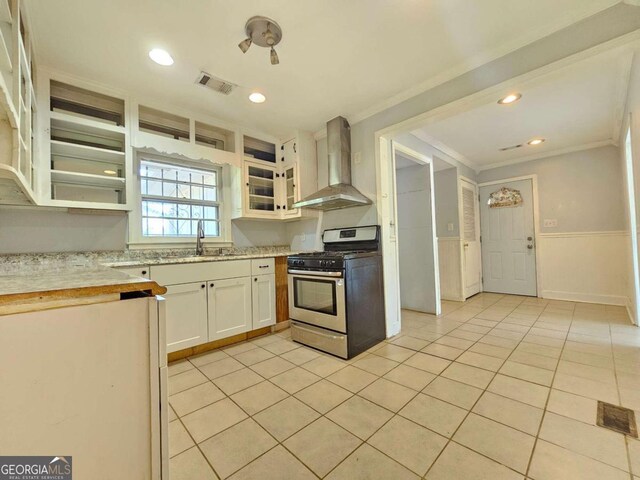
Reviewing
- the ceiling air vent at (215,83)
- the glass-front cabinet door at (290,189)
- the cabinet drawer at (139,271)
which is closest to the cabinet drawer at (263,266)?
the glass-front cabinet door at (290,189)

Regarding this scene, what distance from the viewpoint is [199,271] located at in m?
2.45

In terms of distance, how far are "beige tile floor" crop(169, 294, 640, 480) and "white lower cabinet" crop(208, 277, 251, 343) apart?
190 millimetres

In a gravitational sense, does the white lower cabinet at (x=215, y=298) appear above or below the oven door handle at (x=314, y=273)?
below

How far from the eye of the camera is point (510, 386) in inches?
71.2

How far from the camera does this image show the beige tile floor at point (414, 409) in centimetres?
121

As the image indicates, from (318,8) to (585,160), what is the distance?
4772 mm

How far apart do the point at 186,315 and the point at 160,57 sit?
6.86 feet

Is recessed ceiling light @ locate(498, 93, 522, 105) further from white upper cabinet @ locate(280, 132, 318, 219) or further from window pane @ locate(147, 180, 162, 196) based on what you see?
window pane @ locate(147, 180, 162, 196)

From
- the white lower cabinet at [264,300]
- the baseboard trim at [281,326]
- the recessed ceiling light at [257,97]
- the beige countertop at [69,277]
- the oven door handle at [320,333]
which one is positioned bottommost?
the baseboard trim at [281,326]

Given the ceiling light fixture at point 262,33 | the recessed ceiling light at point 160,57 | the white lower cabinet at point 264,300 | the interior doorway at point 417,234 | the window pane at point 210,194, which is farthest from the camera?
the interior doorway at point 417,234

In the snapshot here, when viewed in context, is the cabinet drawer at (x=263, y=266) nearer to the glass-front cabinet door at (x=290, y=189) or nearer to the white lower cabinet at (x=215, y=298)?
the white lower cabinet at (x=215, y=298)

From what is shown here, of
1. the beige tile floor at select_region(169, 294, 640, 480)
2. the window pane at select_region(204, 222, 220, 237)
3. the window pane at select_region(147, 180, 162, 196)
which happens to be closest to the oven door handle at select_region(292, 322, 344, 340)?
the beige tile floor at select_region(169, 294, 640, 480)

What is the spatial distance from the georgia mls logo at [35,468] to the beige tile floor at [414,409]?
1.91 feet

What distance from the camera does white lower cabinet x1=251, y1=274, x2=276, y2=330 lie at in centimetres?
285
